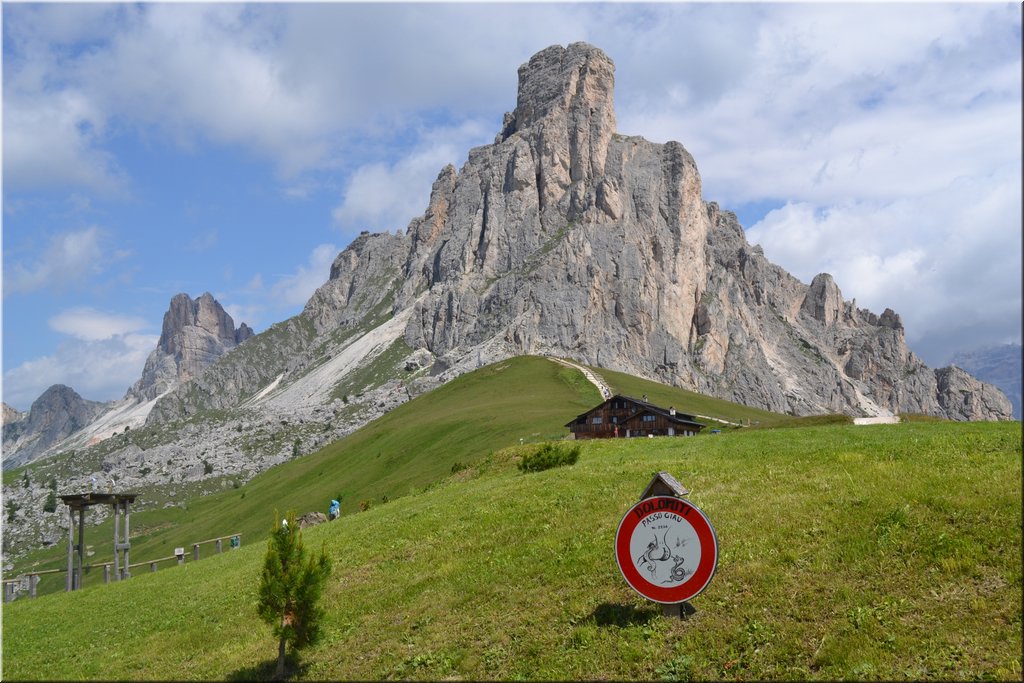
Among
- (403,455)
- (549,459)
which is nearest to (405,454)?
(403,455)

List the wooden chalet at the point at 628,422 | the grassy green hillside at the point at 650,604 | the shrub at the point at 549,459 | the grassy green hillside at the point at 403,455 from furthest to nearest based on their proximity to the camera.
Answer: the grassy green hillside at the point at 403,455 → the wooden chalet at the point at 628,422 → the shrub at the point at 549,459 → the grassy green hillside at the point at 650,604

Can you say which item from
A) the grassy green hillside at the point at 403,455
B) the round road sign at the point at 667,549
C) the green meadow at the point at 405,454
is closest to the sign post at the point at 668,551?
the round road sign at the point at 667,549

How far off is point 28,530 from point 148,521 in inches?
1489

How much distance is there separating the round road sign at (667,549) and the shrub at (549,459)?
18671 millimetres

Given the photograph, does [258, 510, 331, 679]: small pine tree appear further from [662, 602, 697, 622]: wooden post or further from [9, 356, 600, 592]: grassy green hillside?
[9, 356, 600, 592]: grassy green hillside

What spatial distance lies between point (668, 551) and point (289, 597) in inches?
338

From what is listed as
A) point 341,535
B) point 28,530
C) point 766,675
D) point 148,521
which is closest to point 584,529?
point 766,675

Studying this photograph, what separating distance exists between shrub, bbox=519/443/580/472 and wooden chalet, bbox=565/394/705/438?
133 feet

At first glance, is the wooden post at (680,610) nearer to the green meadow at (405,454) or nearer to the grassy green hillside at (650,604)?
the grassy green hillside at (650,604)

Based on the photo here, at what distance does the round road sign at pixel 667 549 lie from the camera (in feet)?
49.7

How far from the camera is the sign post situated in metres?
A: 15.1

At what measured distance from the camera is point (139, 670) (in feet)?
60.2

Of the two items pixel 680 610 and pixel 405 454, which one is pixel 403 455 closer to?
pixel 405 454

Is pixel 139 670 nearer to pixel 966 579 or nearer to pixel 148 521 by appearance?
pixel 966 579
